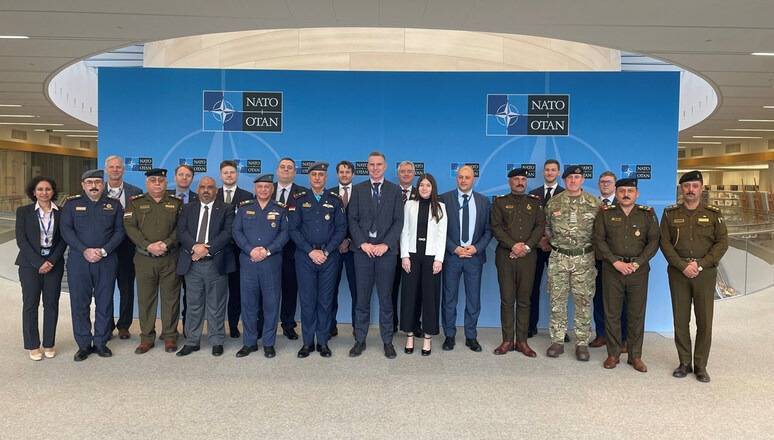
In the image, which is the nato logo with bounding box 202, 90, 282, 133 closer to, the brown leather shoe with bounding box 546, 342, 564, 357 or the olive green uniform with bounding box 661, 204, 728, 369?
the brown leather shoe with bounding box 546, 342, 564, 357

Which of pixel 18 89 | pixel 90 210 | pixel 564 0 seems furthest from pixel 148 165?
pixel 18 89

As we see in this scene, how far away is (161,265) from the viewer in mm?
5297

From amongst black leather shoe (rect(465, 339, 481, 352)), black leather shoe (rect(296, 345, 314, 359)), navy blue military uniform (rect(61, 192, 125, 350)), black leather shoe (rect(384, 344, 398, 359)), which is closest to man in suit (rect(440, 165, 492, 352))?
black leather shoe (rect(465, 339, 481, 352))

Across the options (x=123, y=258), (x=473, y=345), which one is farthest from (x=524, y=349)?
(x=123, y=258)

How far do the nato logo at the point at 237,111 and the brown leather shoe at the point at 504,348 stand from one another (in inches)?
137

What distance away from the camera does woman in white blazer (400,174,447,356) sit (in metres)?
A: 5.30

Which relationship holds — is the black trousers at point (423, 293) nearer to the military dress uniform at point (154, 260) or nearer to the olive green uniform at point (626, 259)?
the olive green uniform at point (626, 259)

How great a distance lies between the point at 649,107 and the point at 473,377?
3.82m

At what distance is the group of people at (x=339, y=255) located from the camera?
5.00 metres

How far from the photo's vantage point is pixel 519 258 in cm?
538

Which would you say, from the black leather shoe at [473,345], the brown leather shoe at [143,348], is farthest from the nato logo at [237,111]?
the black leather shoe at [473,345]

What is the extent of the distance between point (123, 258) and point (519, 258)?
156 inches

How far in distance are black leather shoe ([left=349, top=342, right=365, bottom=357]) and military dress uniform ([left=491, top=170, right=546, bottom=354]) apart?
133 cm

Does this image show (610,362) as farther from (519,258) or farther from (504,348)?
(519,258)
